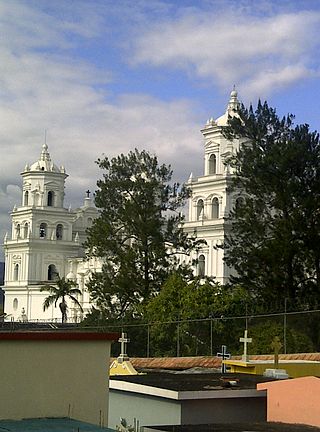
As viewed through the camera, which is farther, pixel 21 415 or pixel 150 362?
pixel 150 362

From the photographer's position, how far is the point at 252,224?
32.0m

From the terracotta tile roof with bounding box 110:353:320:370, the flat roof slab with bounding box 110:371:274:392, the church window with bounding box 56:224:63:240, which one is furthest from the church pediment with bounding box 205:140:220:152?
the flat roof slab with bounding box 110:371:274:392

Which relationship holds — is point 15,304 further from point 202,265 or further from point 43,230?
point 202,265

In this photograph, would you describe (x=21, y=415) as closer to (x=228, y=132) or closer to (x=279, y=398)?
(x=279, y=398)

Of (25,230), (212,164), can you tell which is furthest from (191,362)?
(25,230)

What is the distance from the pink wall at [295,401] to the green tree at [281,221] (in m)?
19.5

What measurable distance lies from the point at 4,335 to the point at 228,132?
25461mm

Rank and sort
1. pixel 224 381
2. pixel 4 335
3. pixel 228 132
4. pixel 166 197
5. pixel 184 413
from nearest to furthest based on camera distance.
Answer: pixel 4 335, pixel 184 413, pixel 224 381, pixel 228 132, pixel 166 197

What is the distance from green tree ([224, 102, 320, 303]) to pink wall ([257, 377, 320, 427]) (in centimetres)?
1954

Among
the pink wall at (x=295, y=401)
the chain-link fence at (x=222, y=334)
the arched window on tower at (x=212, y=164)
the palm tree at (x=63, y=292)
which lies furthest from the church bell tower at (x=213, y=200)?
the pink wall at (x=295, y=401)

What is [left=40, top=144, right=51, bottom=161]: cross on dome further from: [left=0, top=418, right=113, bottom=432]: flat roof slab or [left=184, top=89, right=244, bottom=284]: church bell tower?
[left=0, top=418, right=113, bottom=432]: flat roof slab

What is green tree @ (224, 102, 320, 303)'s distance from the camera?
31172mm

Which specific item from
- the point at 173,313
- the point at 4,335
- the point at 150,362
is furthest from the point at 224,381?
the point at 173,313

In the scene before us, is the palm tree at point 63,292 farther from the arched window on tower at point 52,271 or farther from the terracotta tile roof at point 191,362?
the terracotta tile roof at point 191,362
